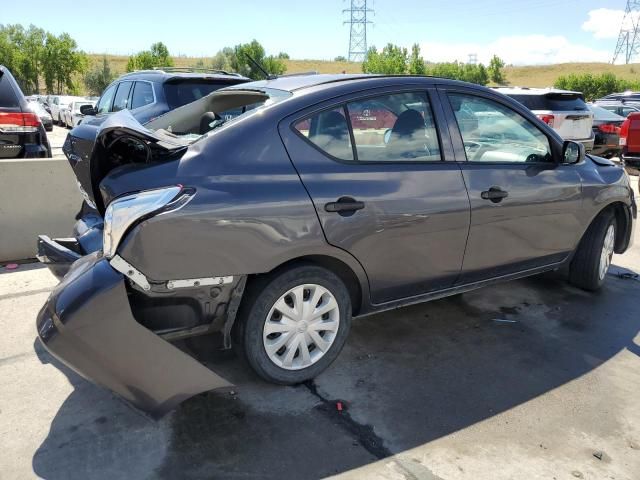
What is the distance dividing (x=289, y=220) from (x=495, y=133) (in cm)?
189

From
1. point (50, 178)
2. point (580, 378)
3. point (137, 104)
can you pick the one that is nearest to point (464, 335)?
point (580, 378)

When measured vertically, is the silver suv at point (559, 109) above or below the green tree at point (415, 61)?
below

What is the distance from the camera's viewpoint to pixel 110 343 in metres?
2.57

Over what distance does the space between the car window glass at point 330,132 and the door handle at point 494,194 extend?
103cm

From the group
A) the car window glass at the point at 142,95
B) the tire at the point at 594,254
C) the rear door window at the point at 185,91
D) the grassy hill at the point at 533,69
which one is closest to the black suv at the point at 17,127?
the car window glass at the point at 142,95

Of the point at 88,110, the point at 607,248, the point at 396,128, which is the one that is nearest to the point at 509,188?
the point at 396,128

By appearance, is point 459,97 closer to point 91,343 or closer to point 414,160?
point 414,160

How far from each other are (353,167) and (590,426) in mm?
1882

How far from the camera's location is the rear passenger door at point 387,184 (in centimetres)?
305

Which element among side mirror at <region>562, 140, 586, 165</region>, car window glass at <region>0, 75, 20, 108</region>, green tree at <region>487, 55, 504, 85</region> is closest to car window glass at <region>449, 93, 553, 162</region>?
side mirror at <region>562, 140, 586, 165</region>

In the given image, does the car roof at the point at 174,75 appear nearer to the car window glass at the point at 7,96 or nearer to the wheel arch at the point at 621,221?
the car window glass at the point at 7,96

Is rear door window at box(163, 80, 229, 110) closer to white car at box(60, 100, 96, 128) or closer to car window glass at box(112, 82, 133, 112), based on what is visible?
car window glass at box(112, 82, 133, 112)

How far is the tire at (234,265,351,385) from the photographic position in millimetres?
2961

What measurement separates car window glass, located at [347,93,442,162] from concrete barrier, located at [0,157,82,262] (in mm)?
3352
